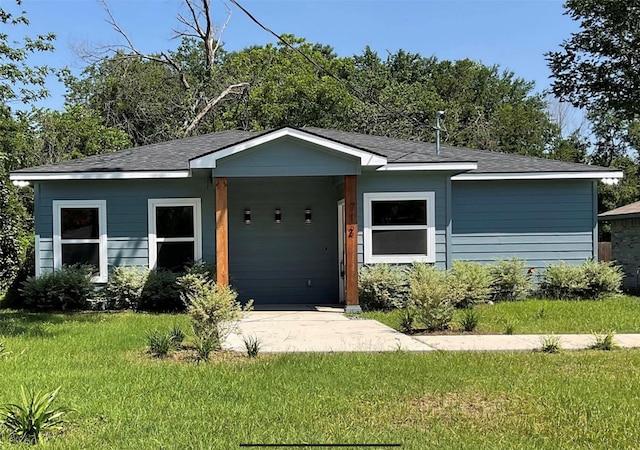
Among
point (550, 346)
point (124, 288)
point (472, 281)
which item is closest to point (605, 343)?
point (550, 346)

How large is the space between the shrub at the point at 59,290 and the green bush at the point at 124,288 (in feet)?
1.21

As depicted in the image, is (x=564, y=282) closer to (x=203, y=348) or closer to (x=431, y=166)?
(x=431, y=166)

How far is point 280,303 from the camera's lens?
13023 mm

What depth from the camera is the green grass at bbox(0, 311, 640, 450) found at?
4.19 metres

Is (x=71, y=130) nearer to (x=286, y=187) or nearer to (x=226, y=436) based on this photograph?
(x=286, y=187)

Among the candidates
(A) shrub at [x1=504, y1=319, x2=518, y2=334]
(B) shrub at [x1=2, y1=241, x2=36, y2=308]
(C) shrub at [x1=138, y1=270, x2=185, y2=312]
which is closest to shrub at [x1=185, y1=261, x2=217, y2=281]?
(C) shrub at [x1=138, y1=270, x2=185, y2=312]

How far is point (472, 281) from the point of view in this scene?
11.4 metres

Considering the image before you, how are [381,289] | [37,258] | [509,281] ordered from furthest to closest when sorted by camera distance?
[509,281]
[37,258]
[381,289]

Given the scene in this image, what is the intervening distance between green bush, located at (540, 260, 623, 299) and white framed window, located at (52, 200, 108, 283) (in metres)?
9.24

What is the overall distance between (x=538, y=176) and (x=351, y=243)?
15.2 feet

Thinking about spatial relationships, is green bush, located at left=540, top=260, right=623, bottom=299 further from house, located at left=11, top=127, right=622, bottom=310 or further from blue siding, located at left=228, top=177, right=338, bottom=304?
blue siding, located at left=228, top=177, right=338, bottom=304

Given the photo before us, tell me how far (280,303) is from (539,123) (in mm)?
26827

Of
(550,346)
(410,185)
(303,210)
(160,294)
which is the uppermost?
(410,185)

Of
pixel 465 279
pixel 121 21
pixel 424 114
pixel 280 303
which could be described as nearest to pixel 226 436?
pixel 465 279
